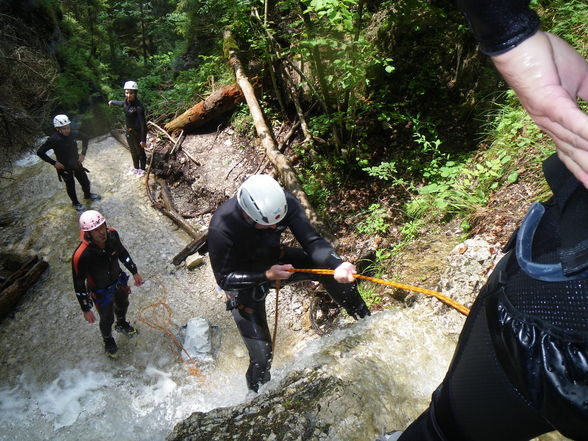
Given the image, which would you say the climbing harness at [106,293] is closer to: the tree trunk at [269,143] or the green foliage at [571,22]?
the tree trunk at [269,143]

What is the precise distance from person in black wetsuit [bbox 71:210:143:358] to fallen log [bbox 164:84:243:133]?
220 inches

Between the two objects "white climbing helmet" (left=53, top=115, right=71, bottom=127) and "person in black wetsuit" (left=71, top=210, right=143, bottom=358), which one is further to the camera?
"white climbing helmet" (left=53, top=115, right=71, bottom=127)

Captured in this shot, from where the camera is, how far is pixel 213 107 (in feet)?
30.1

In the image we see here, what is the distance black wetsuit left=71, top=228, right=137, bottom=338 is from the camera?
162 inches

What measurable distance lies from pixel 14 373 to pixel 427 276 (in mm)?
5856

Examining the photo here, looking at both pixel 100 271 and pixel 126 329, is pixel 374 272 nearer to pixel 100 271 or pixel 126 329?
pixel 100 271

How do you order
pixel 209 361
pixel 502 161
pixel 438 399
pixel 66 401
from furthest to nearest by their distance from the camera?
pixel 209 361 < pixel 66 401 < pixel 502 161 < pixel 438 399

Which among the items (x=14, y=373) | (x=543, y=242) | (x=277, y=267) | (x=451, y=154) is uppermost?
(x=543, y=242)

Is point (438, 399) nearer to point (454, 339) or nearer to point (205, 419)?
point (454, 339)

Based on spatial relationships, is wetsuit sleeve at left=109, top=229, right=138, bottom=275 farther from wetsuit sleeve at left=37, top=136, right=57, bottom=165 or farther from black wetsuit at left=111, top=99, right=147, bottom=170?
black wetsuit at left=111, top=99, right=147, bottom=170

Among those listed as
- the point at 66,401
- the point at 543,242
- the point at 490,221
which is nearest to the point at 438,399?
the point at 543,242

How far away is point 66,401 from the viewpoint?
4.71 m

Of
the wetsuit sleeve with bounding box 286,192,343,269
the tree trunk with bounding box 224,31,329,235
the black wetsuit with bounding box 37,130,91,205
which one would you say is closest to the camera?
the wetsuit sleeve with bounding box 286,192,343,269

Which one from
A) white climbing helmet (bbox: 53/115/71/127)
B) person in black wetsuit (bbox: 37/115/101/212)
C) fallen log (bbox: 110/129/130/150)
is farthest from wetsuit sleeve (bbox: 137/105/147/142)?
fallen log (bbox: 110/129/130/150)
